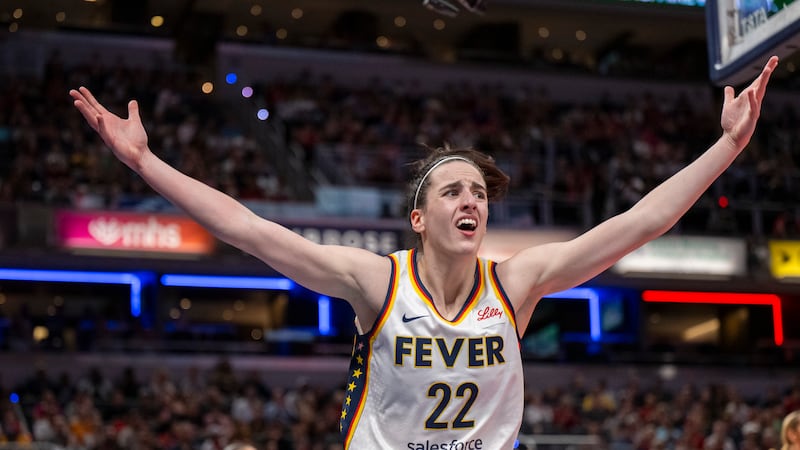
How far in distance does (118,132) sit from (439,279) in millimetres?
1384

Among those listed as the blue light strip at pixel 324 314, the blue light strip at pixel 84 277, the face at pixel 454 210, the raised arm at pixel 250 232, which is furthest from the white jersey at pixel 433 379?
the blue light strip at pixel 324 314

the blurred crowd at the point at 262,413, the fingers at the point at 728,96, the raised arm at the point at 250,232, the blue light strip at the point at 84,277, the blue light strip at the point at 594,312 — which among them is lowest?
the blurred crowd at the point at 262,413

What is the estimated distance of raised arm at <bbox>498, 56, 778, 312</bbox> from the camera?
15.1 feet

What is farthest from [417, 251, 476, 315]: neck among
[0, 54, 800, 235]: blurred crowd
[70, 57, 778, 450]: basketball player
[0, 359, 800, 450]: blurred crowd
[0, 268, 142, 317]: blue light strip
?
[0, 268, 142, 317]: blue light strip

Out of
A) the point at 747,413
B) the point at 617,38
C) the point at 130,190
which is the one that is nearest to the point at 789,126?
the point at 617,38

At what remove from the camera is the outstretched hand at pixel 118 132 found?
4.52 m

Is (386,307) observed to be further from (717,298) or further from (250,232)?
(717,298)

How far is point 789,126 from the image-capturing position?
Result: 3003cm

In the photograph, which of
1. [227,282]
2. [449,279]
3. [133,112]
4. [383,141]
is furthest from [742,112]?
[227,282]

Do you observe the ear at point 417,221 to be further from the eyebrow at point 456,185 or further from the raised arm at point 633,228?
the raised arm at point 633,228

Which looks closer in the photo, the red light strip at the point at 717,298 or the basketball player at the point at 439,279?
the basketball player at the point at 439,279

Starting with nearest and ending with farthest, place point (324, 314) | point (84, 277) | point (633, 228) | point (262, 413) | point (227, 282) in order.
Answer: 1. point (633, 228)
2. point (262, 413)
3. point (84, 277)
4. point (227, 282)
5. point (324, 314)

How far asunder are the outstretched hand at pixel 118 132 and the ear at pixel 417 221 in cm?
110

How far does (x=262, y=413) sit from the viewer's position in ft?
63.4
